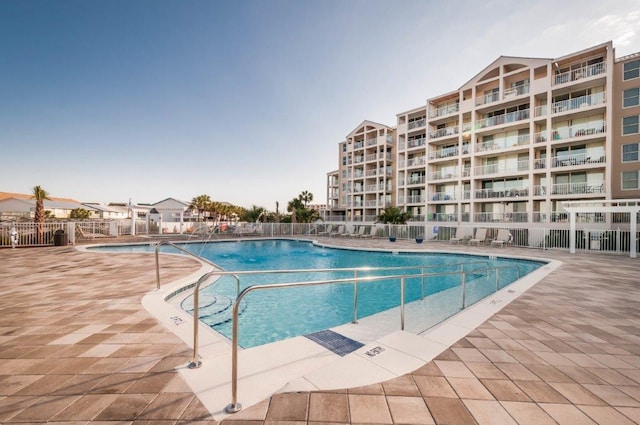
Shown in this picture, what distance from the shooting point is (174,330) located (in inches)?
150

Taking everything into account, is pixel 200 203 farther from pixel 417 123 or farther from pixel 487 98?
pixel 487 98

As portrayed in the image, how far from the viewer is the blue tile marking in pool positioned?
3620mm

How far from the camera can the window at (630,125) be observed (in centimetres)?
1928

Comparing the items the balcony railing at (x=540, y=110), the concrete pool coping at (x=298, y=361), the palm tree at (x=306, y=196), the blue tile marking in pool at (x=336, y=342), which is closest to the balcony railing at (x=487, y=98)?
the balcony railing at (x=540, y=110)

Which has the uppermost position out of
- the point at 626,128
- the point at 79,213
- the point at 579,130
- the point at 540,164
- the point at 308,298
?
the point at 579,130

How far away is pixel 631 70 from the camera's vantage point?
19.4 meters

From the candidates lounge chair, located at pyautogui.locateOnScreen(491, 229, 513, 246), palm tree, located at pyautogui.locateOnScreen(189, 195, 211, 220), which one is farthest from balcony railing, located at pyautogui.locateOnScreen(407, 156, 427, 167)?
palm tree, located at pyautogui.locateOnScreen(189, 195, 211, 220)

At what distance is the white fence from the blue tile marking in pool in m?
18.0

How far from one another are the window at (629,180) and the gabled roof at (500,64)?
1067 centimetres

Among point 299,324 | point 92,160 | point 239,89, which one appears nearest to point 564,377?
point 299,324

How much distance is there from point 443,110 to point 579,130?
11554mm

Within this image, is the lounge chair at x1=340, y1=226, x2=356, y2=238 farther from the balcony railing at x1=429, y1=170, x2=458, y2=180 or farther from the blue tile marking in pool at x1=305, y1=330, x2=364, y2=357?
the blue tile marking in pool at x1=305, y1=330, x2=364, y2=357

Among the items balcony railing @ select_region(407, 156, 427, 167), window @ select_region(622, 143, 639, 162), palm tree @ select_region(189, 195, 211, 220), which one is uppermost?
balcony railing @ select_region(407, 156, 427, 167)

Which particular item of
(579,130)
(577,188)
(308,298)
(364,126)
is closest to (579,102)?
(579,130)
